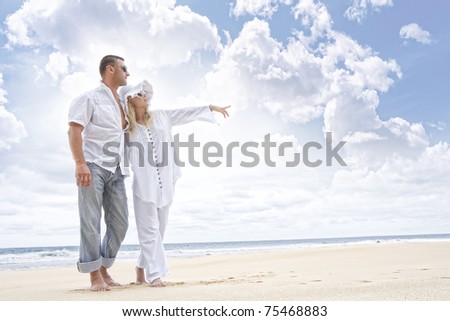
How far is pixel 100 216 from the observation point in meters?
3.96

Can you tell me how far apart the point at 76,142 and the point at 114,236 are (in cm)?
90

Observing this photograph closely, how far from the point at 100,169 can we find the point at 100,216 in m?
0.39

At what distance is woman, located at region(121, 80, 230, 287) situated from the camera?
13.7 ft

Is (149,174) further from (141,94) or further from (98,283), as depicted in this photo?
(98,283)

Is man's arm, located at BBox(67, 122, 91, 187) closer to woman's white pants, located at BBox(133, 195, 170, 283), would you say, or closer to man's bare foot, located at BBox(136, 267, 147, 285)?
woman's white pants, located at BBox(133, 195, 170, 283)

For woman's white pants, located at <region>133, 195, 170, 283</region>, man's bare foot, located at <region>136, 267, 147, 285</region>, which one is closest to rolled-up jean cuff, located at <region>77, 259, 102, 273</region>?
woman's white pants, located at <region>133, 195, 170, 283</region>

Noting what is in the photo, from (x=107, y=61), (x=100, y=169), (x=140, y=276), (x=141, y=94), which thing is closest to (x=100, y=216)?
(x=100, y=169)

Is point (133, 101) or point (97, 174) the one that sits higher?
point (133, 101)

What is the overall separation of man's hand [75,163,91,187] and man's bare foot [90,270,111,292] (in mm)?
755

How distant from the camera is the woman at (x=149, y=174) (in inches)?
165

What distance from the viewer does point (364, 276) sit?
422 centimetres
